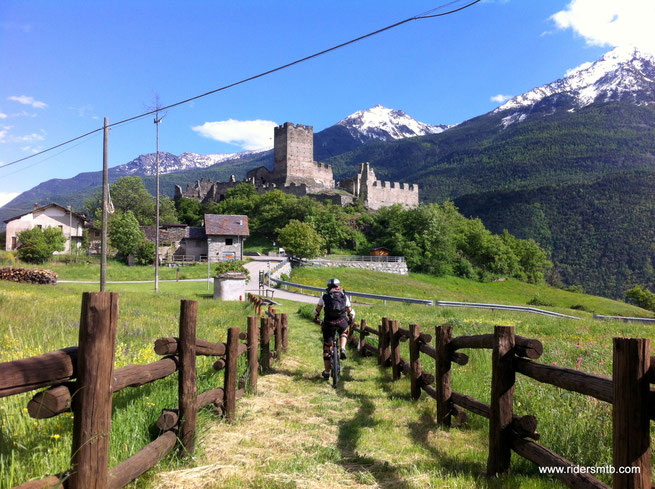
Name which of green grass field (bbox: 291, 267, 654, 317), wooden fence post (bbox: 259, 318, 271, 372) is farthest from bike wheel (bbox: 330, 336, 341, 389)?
green grass field (bbox: 291, 267, 654, 317)

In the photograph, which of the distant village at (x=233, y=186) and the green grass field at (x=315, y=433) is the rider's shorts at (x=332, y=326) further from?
the distant village at (x=233, y=186)

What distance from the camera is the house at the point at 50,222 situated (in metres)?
59.8

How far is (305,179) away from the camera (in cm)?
8906

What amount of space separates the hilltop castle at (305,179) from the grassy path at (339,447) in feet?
252

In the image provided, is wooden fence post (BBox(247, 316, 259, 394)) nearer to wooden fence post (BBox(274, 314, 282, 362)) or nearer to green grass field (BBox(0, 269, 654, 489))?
green grass field (BBox(0, 269, 654, 489))

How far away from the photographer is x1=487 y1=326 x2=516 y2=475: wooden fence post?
4.15 metres

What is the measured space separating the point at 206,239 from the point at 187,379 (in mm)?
58331

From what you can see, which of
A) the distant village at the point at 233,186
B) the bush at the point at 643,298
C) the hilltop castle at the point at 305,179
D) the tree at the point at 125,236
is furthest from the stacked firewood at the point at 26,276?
the bush at the point at 643,298

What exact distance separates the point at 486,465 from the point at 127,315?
1048 cm

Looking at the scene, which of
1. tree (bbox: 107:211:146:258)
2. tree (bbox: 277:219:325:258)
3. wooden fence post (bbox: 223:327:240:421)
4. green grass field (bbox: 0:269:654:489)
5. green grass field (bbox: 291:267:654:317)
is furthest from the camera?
tree (bbox: 107:211:146:258)

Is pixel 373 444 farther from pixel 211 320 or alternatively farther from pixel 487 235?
pixel 487 235

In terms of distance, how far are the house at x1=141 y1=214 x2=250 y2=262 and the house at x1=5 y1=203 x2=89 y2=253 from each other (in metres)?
11.0

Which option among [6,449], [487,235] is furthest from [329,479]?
[487,235]

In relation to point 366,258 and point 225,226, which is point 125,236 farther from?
point 366,258
